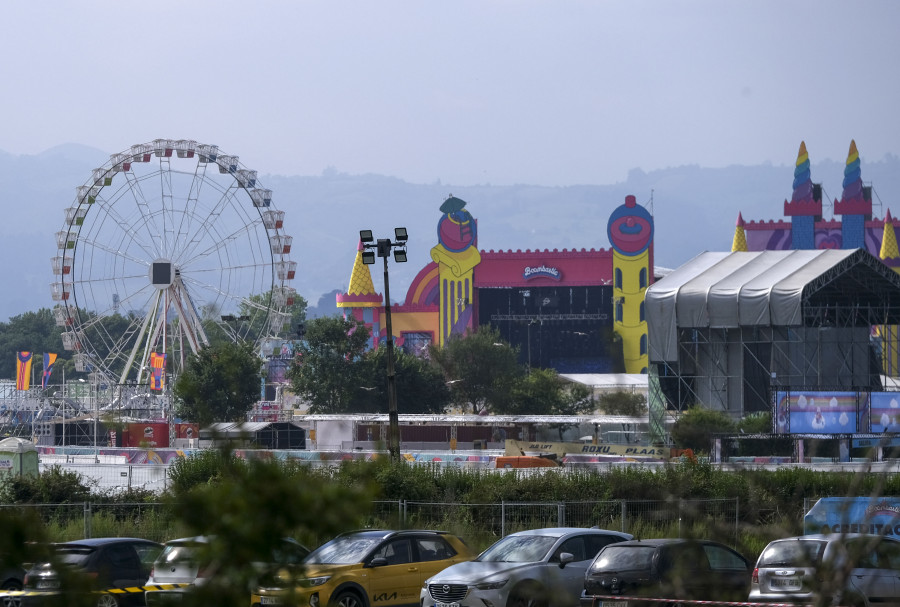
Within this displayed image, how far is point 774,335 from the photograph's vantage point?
57.6 m

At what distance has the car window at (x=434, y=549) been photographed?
16.7 metres

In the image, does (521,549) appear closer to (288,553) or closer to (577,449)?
(288,553)

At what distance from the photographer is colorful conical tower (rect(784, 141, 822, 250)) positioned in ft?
348

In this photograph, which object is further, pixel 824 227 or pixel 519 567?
pixel 824 227

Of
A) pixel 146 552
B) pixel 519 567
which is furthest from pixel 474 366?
pixel 519 567

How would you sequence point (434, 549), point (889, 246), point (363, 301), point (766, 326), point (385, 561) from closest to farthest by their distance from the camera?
point (385, 561), point (434, 549), point (766, 326), point (363, 301), point (889, 246)

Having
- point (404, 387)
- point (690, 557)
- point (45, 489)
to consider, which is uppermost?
point (404, 387)

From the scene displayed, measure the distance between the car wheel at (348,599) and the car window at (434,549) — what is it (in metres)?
Result: 1.46

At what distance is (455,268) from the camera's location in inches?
3898

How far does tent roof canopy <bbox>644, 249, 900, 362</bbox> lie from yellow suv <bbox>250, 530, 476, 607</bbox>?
1609 inches

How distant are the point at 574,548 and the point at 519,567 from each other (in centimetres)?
240

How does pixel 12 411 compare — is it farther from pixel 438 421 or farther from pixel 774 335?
pixel 774 335

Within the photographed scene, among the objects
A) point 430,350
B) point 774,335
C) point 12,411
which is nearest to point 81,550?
point 774,335

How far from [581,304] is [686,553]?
327ft
